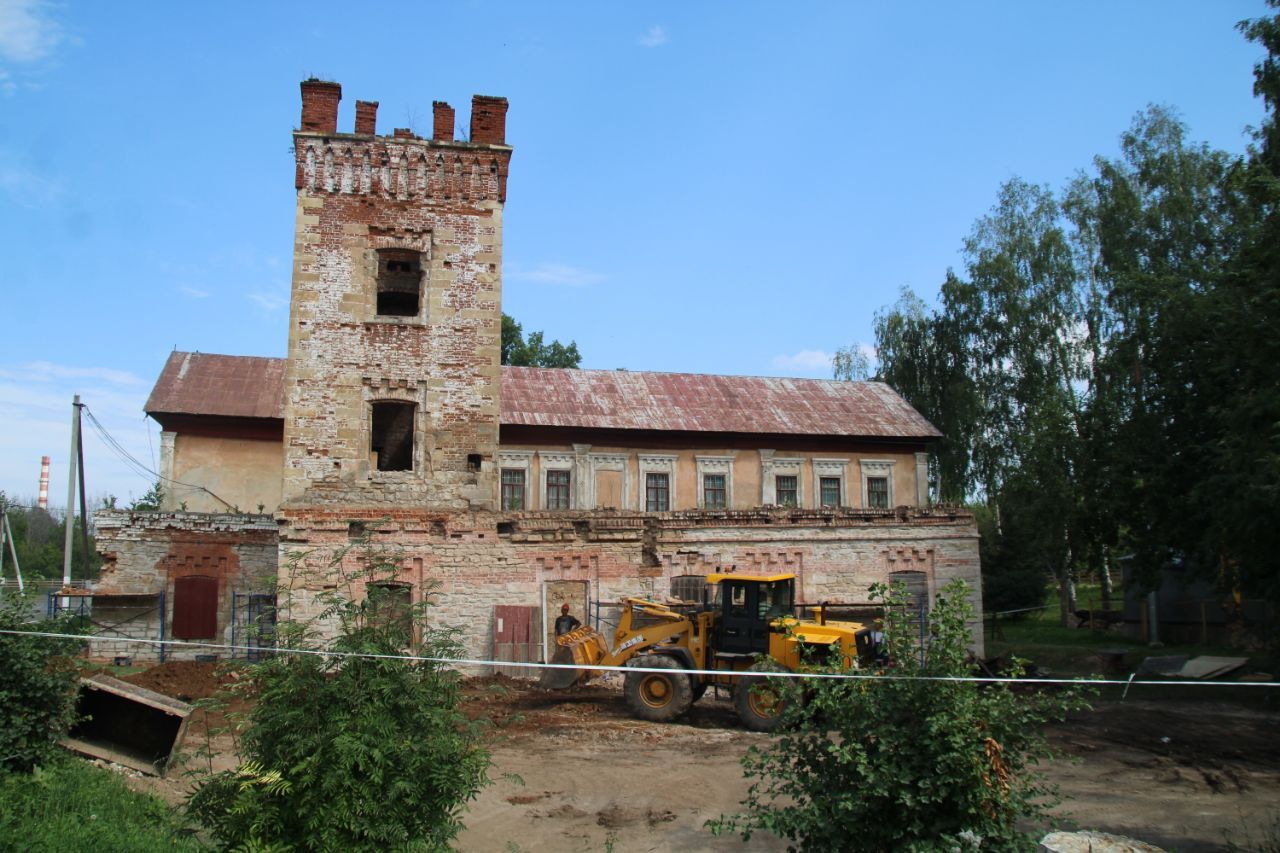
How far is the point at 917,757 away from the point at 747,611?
32.3 ft

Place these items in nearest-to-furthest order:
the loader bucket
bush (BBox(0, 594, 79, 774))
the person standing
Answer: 1. bush (BBox(0, 594, 79, 774))
2. the loader bucket
3. the person standing

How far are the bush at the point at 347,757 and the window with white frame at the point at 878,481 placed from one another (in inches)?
913

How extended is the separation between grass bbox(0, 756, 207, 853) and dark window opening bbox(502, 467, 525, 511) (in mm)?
16095

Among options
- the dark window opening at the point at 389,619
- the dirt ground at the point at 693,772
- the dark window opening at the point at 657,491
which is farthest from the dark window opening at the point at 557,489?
the dark window opening at the point at 389,619

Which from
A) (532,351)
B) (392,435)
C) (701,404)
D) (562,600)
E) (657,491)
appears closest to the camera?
(562,600)

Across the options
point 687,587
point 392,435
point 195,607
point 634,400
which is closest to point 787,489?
point 634,400

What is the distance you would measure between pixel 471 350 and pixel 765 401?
41.8 feet

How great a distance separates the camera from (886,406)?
3053cm

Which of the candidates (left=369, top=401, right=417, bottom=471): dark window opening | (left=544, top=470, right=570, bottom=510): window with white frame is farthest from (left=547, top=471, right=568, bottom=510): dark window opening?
(left=369, top=401, right=417, bottom=471): dark window opening

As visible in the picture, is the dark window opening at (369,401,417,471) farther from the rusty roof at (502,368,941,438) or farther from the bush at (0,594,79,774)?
the bush at (0,594,79,774)

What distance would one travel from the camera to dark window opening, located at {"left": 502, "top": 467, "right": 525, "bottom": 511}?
26594 millimetres

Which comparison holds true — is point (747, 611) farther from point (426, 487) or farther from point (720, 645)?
point (426, 487)

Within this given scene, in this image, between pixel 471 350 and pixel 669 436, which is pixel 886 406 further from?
pixel 471 350

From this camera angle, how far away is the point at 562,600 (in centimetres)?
1952
